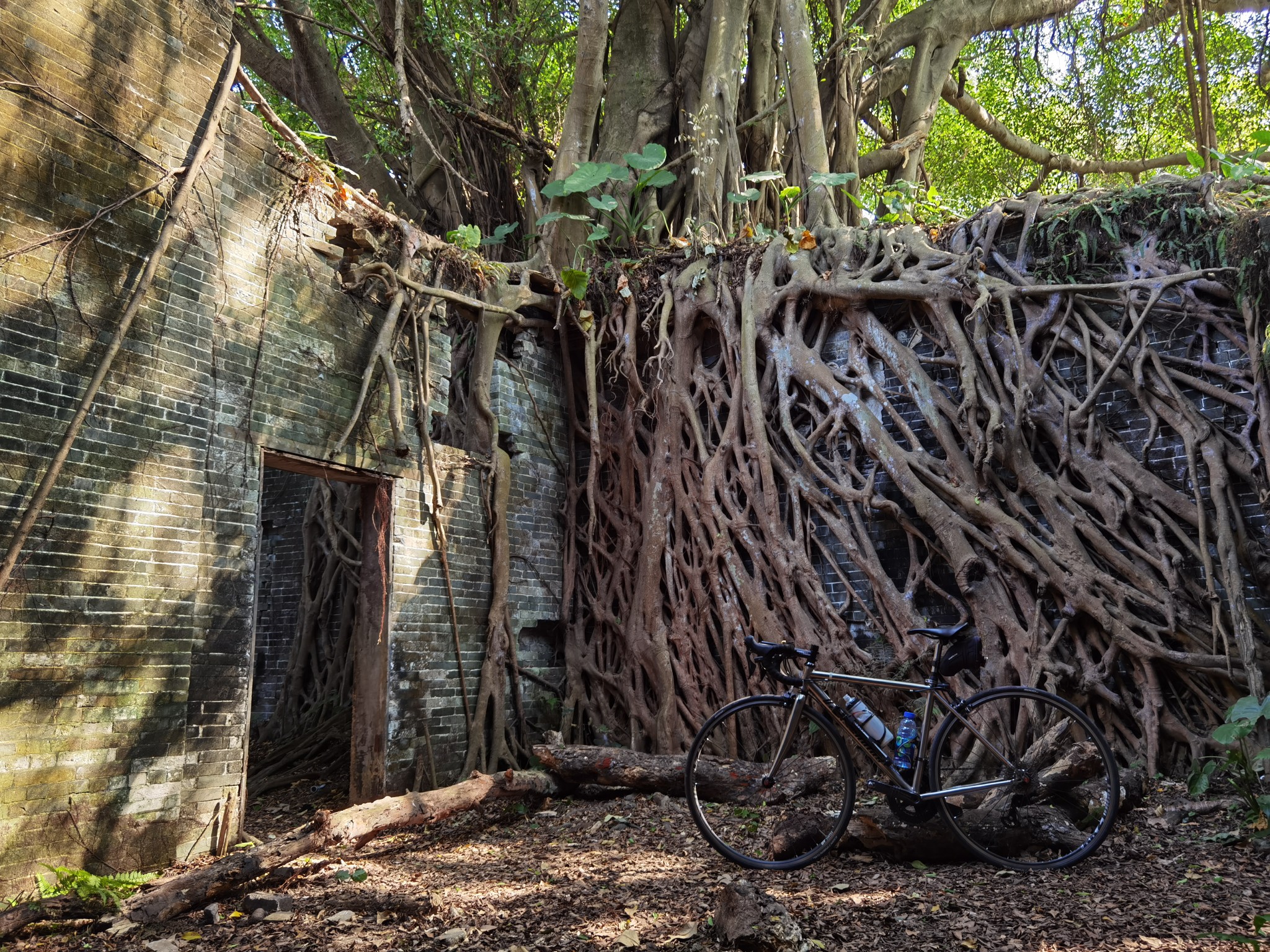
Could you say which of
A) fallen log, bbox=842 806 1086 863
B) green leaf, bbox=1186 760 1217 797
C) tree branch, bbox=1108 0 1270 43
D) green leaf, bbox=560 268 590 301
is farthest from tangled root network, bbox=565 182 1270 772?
tree branch, bbox=1108 0 1270 43

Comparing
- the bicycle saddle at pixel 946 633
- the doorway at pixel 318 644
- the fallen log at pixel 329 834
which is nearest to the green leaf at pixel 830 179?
the doorway at pixel 318 644

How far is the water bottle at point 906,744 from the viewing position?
11.9 feet

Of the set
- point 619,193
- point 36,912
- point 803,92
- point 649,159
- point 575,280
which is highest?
point 803,92

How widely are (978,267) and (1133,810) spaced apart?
3.43 metres

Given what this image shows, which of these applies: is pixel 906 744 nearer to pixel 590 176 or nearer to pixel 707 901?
pixel 707 901

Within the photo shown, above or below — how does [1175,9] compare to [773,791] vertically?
above

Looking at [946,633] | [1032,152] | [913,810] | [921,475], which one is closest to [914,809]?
[913,810]

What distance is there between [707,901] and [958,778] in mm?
1402

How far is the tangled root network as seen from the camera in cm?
483

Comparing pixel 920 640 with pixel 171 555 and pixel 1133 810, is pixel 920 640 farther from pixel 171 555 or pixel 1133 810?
pixel 171 555

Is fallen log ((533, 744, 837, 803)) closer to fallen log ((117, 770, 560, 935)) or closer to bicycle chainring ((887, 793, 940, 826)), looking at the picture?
fallen log ((117, 770, 560, 935))

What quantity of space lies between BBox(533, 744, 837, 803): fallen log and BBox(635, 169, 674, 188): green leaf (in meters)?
4.95

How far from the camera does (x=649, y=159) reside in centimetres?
784

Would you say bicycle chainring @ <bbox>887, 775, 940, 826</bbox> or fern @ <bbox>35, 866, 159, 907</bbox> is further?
bicycle chainring @ <bbox>887, 775, 940, 826</bbox>
